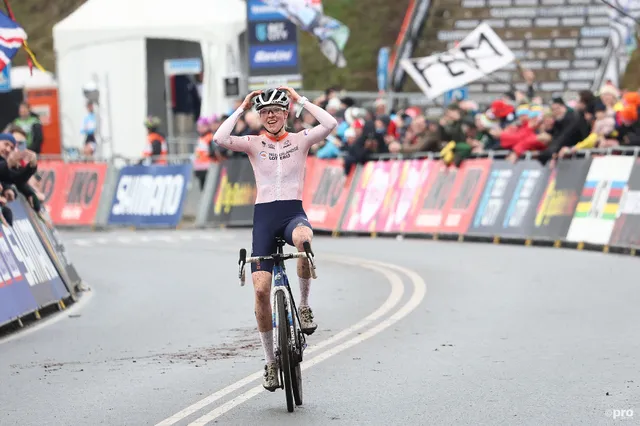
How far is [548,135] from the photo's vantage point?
73.5 ft

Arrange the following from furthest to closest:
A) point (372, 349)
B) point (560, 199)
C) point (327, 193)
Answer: point (327, 193) < point (560, 199) < point (372, 349)

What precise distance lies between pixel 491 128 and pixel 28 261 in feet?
38.6

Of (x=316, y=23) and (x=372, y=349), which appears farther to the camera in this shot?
(x=316, y=23)

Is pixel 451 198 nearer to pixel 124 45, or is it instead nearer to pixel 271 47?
pixel 271 47

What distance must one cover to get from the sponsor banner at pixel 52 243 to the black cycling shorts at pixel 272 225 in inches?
279

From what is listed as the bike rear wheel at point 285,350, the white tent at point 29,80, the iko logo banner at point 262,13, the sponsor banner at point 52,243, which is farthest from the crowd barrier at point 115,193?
the bike rear wheel at point 285,350

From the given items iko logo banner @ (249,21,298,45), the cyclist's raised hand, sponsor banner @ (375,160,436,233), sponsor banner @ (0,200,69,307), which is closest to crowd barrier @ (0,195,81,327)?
sponsor banner @ (0,200,69,307)

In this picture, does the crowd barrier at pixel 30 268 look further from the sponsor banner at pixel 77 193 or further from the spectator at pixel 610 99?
the sponsor banner at pixel 77 193

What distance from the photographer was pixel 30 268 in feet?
50.2

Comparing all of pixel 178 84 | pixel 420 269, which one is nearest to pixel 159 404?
pixel 420 269

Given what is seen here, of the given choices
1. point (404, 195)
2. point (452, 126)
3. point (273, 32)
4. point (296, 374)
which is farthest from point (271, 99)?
point (273, 32)

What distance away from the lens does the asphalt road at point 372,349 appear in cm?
894

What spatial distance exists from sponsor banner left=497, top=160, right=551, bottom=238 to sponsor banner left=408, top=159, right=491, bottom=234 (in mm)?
897

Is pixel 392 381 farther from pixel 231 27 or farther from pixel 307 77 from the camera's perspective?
pixel 307 77
